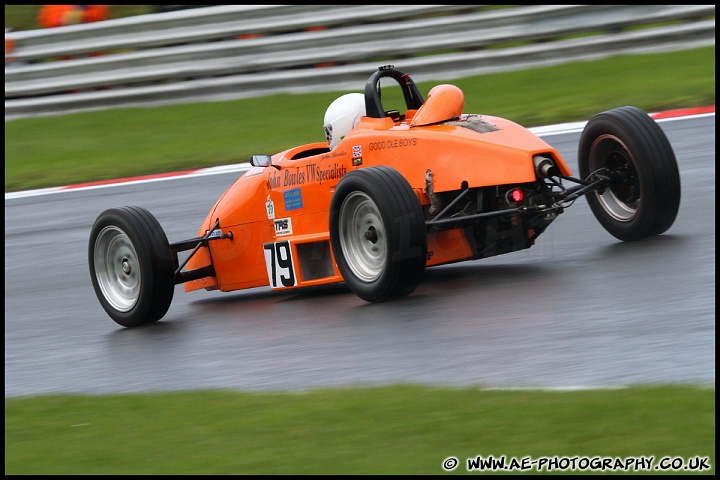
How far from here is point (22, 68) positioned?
16797mm

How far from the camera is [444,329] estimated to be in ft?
22.1

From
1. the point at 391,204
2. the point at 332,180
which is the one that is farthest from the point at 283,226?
the point at 391,204

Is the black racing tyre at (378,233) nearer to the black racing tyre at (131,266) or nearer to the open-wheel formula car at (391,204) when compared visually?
the open-wheel formula car at (391,204)

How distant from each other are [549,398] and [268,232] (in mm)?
3900

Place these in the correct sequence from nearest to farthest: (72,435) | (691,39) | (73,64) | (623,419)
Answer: (623,419) < (72,435) < (691,39) < (73,64)

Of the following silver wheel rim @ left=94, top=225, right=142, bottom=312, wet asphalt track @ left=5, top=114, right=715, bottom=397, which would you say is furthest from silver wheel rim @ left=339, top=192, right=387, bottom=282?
silver wheel rim @ left=94, top=225, right=142, bottom=312

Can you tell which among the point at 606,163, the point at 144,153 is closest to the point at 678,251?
the point at 606,163

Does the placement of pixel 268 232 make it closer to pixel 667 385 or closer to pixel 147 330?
pixel 147 330

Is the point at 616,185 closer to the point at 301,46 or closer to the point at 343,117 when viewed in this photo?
the point at 343,117

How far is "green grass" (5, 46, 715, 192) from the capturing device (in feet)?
47.0

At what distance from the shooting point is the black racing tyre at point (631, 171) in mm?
7684

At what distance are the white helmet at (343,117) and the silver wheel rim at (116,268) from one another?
157cm

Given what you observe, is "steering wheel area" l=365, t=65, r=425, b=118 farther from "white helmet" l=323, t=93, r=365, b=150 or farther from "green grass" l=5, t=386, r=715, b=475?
"green grass" l=5, t=386, r=715, b=475

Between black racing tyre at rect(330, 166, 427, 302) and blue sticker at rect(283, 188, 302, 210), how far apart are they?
776 mm
